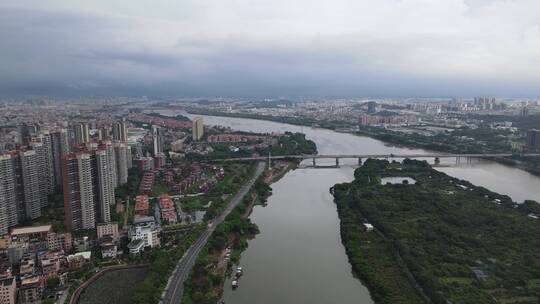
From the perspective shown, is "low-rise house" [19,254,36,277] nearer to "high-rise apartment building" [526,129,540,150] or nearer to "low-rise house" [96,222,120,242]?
"low-rise house" [96,222,120,242]

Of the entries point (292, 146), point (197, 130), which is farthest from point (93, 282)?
point (197, 130)

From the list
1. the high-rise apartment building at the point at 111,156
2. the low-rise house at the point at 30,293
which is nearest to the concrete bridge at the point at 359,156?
the high-rise apartment building at the point at 111,156

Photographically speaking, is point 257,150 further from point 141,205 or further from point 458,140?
point 458,140

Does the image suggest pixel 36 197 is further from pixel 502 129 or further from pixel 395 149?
pixel 502 129

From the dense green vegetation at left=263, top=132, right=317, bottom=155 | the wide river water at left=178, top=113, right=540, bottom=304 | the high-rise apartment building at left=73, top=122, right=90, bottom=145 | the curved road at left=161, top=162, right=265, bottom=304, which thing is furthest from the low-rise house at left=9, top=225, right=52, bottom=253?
the dense green vegetation at left=263, top=132, right=317, bottom=155

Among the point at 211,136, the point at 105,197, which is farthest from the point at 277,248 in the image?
the point at 211,136
